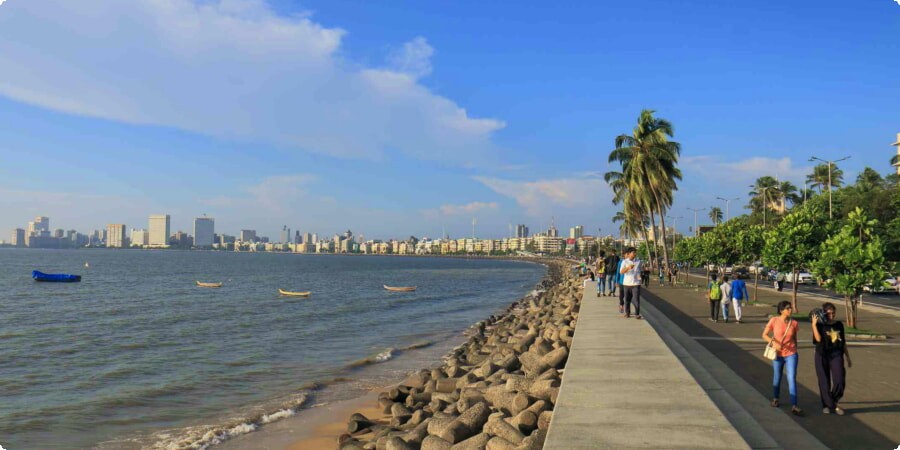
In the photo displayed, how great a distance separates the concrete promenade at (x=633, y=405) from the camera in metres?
4.83

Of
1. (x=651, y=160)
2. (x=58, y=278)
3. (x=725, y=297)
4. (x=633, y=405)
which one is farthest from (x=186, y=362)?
(x=58, y=278)

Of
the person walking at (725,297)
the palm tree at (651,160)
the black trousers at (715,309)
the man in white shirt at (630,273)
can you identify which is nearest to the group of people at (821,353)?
the man in white shirt at (630,273)

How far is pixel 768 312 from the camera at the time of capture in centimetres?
1977

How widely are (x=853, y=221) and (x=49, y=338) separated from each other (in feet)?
90.0

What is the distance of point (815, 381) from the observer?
9273 mm

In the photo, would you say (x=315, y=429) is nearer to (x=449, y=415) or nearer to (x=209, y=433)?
(x=209, y=433)

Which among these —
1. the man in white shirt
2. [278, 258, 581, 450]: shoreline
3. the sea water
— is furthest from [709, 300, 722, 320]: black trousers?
the sea water

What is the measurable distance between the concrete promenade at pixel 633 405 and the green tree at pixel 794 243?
37.5 feet

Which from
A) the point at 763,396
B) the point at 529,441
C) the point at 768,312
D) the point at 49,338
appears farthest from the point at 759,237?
the point at 49,338

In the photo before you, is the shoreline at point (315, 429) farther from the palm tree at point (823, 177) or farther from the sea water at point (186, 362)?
the palm tree at point (823, 177)

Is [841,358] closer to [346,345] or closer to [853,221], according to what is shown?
[853,221]

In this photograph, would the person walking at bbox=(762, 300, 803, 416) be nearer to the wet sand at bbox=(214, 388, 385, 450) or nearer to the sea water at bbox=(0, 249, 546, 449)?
the wet sand at bbox=(214, 388, 385, 450)

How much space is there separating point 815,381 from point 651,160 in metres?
31.1

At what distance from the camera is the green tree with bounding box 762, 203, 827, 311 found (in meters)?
18.5
